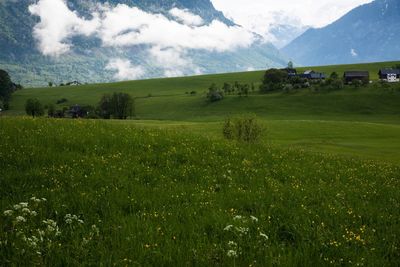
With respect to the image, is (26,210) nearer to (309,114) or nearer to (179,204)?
(179,204)

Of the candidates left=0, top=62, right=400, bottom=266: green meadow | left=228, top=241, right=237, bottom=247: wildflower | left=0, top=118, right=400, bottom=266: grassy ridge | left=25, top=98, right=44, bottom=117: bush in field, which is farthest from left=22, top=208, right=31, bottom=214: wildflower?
left=25, top=98, right=44, bottom=117: bush in field

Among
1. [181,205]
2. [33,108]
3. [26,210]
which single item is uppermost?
[33,108]

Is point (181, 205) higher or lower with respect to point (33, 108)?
lower

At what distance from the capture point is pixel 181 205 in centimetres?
1072

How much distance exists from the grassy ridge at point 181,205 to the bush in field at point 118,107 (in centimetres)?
14853

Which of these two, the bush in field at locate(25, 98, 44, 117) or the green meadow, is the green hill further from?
the green meadow

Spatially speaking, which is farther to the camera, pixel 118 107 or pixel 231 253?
pixel 118 107

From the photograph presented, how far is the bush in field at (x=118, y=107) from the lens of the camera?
541ft

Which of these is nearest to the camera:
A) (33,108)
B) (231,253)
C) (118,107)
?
(231,253)

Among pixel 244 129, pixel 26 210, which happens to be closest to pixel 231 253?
pixel 26 210

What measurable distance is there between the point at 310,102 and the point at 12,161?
170 m

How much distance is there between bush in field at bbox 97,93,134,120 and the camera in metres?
165

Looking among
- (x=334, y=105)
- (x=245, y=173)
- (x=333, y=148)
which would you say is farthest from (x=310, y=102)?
(x=245, y=173)

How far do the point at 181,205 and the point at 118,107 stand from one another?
158098 millimetres
